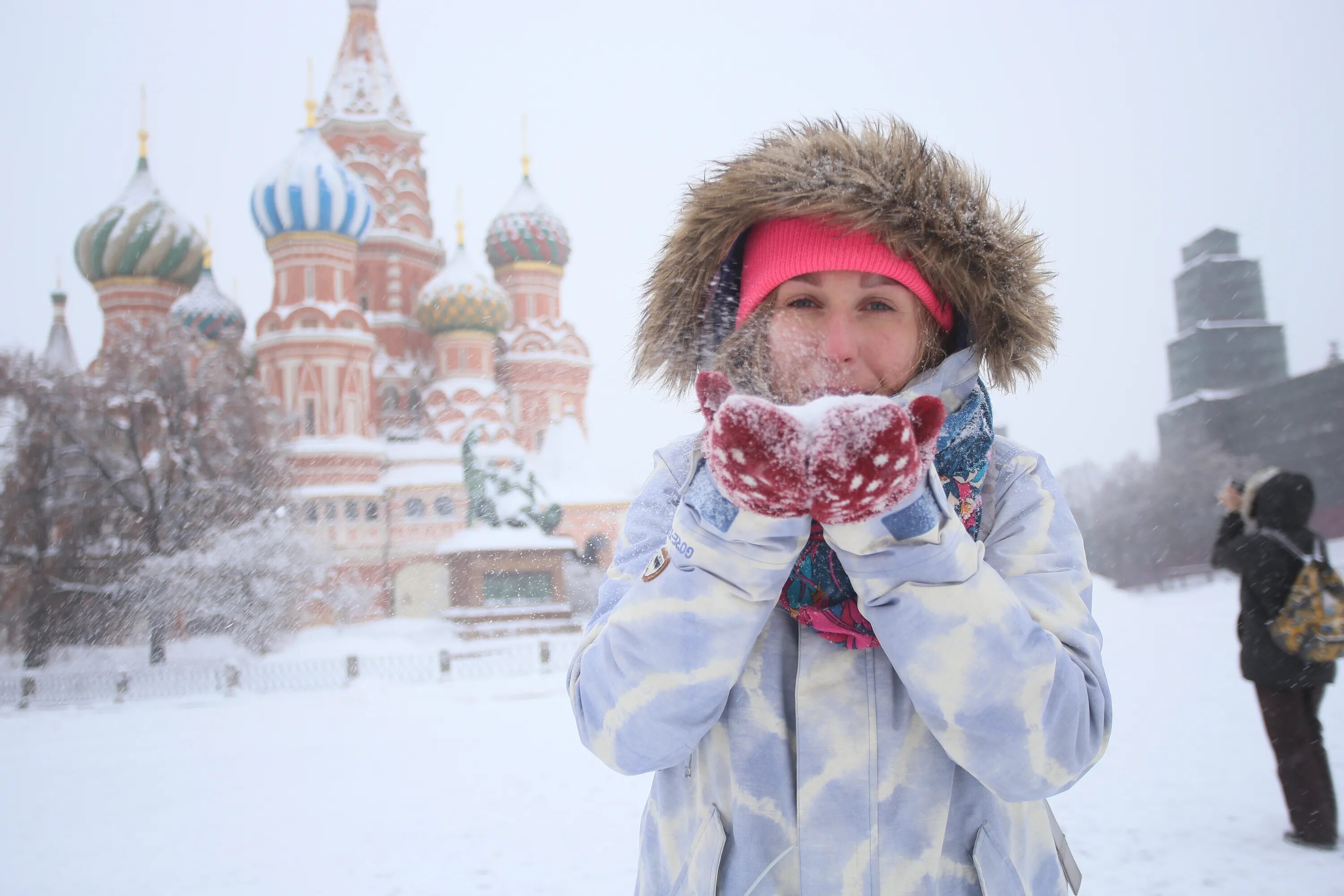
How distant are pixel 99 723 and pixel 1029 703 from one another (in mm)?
9682

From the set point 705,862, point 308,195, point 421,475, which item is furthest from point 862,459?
point 308,195

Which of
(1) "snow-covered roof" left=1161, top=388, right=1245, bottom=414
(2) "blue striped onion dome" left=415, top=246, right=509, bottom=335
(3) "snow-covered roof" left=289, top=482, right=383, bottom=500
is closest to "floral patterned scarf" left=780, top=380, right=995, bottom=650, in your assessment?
(3) "snow-covered roof" left=289, top=482, right=383, bottom=500

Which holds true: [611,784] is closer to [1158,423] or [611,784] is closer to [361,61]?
[361,61]

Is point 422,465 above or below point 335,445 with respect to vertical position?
below

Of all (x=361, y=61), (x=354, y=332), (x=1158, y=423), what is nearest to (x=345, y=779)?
(x=354, y=332)

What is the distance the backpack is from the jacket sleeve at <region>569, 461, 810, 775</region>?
3.27 meters

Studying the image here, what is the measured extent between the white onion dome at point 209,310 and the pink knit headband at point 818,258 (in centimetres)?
2423

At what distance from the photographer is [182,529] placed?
48.8 feet

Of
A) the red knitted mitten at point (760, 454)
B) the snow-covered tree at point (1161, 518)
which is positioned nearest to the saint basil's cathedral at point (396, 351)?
the snow-covered tree at point (1161, 518)

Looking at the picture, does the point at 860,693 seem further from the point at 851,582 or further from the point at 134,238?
the point at 134,238

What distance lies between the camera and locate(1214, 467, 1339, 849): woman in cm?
312

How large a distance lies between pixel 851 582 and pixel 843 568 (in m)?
0.02

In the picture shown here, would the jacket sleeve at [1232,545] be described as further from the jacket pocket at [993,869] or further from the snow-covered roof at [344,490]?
the snow-covered roof at [344,490]

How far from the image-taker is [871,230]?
98cm
